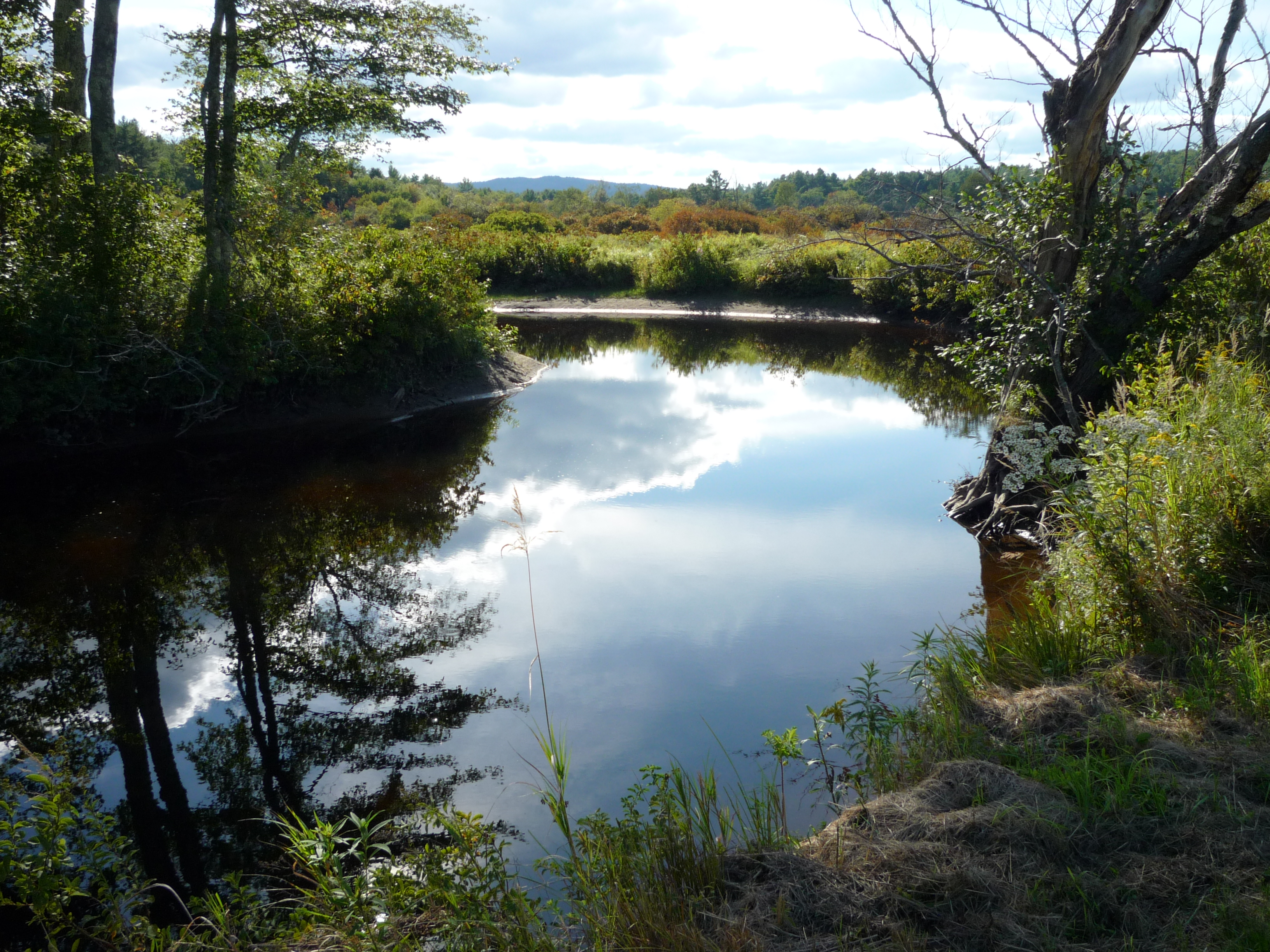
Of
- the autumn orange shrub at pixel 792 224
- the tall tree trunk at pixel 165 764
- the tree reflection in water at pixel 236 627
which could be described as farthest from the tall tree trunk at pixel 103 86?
the autumn orange shrub at pixel 792 224

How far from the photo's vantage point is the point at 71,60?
10.6 m

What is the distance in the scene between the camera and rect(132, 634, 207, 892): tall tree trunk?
364cm

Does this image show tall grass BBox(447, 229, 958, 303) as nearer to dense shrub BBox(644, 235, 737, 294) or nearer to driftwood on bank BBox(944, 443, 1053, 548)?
dense shrub BBox(644, 235, 737, 294)

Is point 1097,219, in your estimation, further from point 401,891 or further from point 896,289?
point 896,289

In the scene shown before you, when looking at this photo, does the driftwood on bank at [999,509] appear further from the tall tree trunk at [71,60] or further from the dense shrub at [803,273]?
the dense shrub at [803,273]

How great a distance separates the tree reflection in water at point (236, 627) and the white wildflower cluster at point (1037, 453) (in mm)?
4305

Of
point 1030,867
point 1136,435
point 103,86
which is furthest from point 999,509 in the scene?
point 103,86

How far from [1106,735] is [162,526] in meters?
7.85

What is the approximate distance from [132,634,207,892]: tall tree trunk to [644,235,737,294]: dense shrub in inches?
910

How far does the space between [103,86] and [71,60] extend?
2.53ft

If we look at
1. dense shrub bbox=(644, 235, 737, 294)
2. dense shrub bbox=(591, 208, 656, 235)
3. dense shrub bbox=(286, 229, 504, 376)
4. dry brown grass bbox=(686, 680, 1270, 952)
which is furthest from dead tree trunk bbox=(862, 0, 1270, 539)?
dense shrub bbox=(591, 208, 656, 235)

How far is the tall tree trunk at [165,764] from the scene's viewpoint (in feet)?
11.9

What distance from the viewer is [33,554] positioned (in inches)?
278

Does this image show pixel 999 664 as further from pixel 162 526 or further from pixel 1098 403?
pixel 162 526
